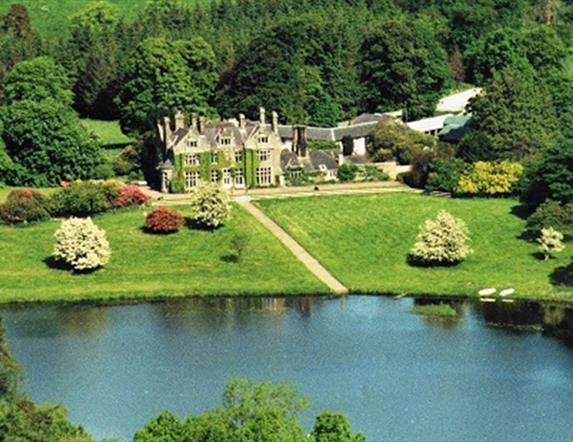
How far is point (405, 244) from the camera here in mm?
119500

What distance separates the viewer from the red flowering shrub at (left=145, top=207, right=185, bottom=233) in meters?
121

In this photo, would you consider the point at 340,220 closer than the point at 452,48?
Yes

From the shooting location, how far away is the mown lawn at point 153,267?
110 meters

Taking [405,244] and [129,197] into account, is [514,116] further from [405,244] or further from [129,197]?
[129,197]

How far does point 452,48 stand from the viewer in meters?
180

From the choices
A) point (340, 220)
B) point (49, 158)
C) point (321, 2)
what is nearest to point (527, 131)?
point (340, 220)

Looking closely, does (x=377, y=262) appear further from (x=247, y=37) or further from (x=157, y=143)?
(x=247, y=37)

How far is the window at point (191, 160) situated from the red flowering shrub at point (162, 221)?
13.5m

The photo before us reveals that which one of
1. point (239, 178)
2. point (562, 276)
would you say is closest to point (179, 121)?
point (239, 178)

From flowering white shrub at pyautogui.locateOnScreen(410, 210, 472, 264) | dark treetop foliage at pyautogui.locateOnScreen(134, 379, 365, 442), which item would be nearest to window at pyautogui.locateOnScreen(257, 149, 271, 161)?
flowering white shrub at pyautogui.locateOnScreen(410, 210, 472, 264)

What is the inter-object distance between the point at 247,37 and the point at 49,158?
1599 inches

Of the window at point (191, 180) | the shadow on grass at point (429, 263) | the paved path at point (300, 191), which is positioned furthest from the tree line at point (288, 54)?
the shadow on grass at point (429, 263)

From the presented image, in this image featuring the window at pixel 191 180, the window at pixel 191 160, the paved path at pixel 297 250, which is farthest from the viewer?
the window at pixel 191 180

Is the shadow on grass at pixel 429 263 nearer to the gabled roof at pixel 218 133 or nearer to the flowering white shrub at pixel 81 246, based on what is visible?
the flowering white shrub at pixel 81 246
